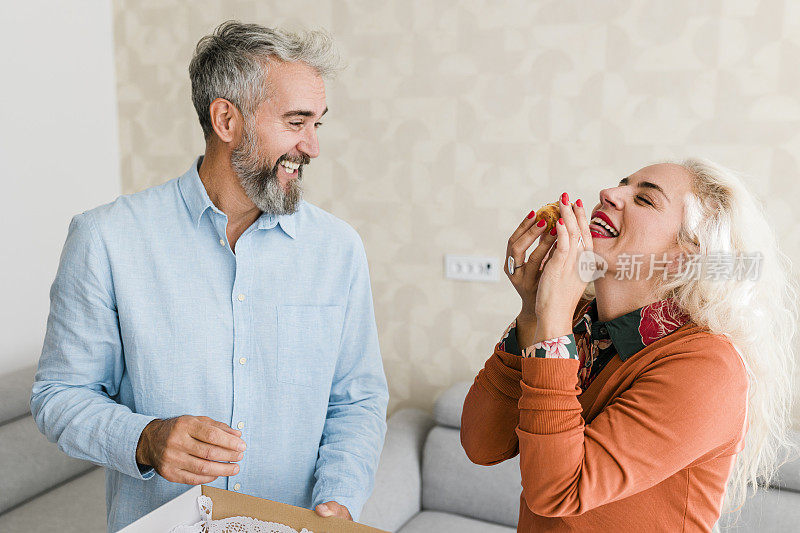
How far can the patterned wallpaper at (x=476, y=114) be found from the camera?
222cm

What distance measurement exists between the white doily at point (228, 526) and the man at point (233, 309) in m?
0.17

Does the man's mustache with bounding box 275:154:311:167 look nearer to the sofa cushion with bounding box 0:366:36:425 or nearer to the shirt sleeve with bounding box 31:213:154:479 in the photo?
the shirt sleeve with bounding box 31:213:154:479

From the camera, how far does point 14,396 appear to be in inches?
98.1

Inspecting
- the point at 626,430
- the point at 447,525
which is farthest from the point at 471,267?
the point at 626,430

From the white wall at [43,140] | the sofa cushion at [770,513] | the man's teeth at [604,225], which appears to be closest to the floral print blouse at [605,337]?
the man's teeth at [604,225]

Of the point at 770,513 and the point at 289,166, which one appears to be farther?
the point at 770,513

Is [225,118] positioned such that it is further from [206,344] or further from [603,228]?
[603,228]

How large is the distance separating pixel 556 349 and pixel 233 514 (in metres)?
0.54

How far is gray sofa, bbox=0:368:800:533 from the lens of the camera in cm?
234

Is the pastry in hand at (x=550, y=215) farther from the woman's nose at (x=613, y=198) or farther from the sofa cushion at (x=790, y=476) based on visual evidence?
the sofa cushion at (x=790, y=476)

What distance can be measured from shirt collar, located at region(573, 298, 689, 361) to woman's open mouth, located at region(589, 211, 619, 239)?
0.13m

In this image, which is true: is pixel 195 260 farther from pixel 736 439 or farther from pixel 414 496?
pixel 414 496

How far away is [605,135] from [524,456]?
1706mm

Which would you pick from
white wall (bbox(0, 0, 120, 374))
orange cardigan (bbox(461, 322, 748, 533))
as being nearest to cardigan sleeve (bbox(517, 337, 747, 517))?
orange cardigan (bbox(461, 322, 748, 533))
